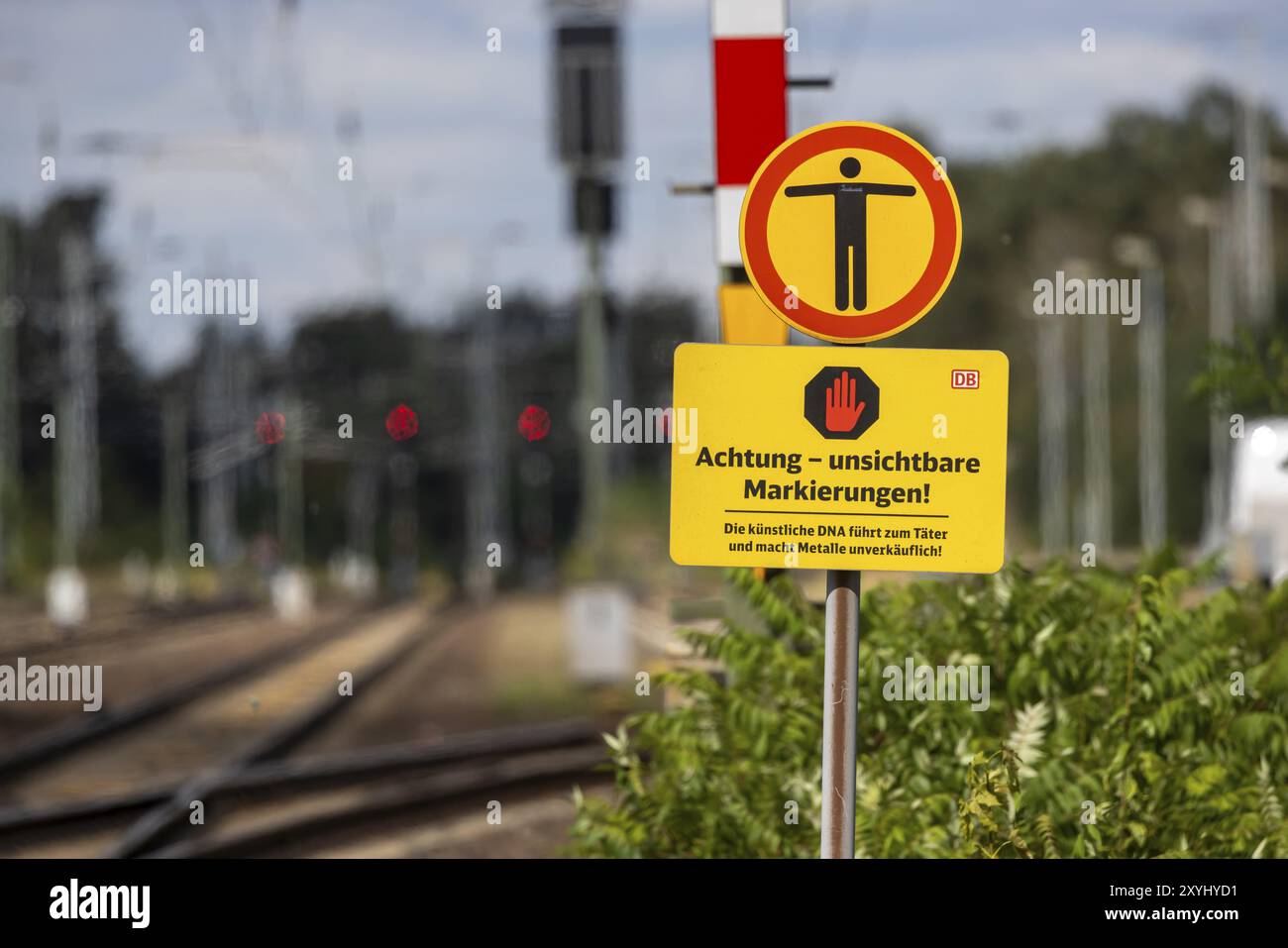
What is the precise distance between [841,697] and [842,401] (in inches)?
30.7

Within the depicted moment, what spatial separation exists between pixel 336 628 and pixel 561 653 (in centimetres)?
1286

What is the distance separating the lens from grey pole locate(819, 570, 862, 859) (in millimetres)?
4945

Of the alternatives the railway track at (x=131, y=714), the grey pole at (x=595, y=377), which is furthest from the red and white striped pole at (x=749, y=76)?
the grey pole at (x=595, y=377)

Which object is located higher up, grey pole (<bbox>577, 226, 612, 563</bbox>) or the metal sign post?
grey pole (<bbox>577, 226, 612, 563</bbox>)

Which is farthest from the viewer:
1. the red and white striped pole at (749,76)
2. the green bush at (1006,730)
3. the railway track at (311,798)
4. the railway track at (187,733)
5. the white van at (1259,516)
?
the railway track at (187,733)

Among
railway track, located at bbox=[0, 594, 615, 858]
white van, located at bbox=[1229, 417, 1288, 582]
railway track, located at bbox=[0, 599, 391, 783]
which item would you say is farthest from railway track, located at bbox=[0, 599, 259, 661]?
white van, located at bbox=[1229, 417, 1288, 582]

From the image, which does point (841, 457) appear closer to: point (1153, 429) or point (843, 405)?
point (843, 405)

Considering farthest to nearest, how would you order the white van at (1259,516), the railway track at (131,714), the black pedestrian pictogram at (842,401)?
the railway track at (131,714) < the white van at (1259,516) < the black pedestrian pictogram at (842,401)

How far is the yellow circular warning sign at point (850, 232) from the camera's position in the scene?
4965 mm

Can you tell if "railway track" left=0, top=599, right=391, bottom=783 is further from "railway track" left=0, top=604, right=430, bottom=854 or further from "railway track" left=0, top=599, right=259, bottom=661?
"railway track" left=0, top=599, right=259, bottom=661

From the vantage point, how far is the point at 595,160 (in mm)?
19219

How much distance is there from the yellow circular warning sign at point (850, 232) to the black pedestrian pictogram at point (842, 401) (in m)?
0.15

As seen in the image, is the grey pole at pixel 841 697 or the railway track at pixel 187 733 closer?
the grey pole at pixel 841 697

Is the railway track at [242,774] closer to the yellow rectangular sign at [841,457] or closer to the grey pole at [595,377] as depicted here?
the grey pole at [595,377]
